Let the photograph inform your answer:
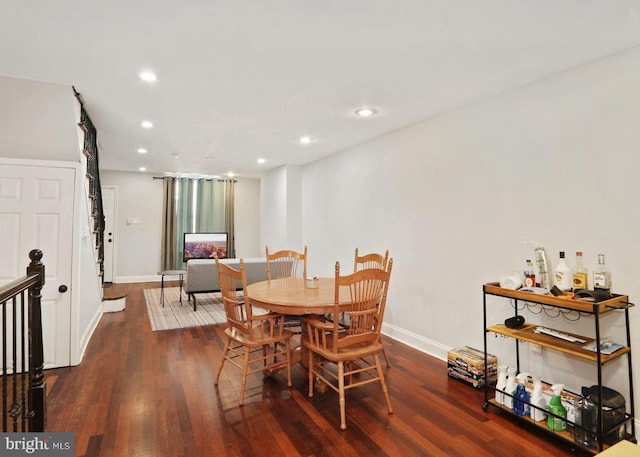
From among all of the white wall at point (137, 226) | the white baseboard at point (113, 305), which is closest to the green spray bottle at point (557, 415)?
the white baseboard at point (113, 305)

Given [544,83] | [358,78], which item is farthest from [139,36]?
[544,83]

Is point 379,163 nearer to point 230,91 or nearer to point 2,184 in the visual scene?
point 230,91

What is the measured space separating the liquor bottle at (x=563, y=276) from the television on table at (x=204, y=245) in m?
7.16

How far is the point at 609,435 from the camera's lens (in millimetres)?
2076

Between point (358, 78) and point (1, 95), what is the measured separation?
9.84 feet

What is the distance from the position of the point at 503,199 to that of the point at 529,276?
28.8 inches

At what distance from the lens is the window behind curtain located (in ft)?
26.6

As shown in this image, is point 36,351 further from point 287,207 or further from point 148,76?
point 287,207

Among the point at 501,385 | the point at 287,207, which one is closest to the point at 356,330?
the point at 501,385

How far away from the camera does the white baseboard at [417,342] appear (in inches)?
139

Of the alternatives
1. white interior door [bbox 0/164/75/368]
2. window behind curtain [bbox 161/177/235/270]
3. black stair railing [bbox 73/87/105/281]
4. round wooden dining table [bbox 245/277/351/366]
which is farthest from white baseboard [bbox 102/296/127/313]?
round wooden dining table [bbox 245/277/351/366]

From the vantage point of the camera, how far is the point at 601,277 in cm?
223

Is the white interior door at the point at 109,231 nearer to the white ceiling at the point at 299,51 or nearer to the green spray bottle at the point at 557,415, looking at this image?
the white ceiling at the point at 299,51

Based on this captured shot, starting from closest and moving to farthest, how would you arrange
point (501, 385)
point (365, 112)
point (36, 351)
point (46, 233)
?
point (36, 351)
point (501, 385)
point (46, 233)
point (365, 112)
